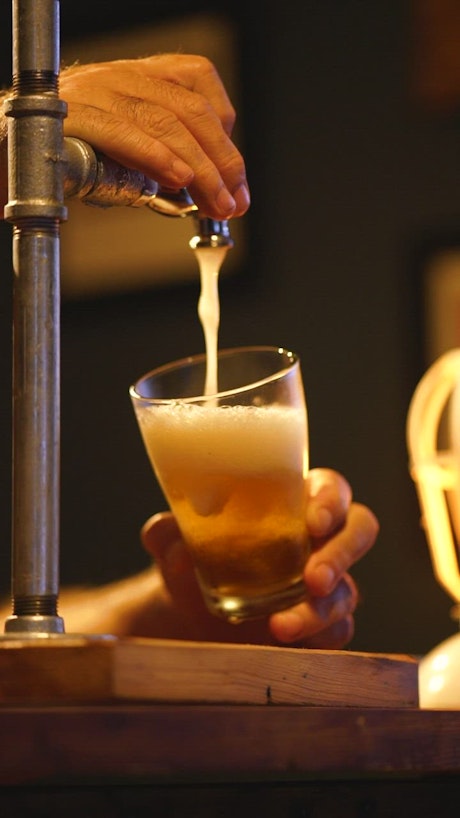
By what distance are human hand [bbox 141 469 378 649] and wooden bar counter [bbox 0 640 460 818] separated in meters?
0.44

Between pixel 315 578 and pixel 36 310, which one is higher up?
pixel 36 310

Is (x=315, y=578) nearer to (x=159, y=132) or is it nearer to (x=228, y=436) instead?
(x=228, y=436)

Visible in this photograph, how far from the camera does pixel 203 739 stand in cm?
62

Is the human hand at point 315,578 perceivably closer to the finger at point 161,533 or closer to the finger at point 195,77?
the finger at point 161,533

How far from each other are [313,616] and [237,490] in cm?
25

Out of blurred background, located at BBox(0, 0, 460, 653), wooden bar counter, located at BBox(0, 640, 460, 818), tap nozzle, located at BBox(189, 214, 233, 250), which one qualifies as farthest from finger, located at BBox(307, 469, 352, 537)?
blurred background, located at BBox(0, 0, 460, 653)

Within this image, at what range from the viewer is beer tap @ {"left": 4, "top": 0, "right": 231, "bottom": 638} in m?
0.77

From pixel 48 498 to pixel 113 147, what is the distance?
→ 233mm

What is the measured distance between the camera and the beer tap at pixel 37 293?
2.52ft

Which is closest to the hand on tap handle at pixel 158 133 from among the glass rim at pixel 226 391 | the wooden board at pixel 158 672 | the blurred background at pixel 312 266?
the glass rim at pixel 226 391

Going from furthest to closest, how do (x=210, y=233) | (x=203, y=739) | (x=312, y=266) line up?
(x=312, y=266) < (x=210, y=233) < (x=203, y=739)

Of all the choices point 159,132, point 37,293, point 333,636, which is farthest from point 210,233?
point 333,636

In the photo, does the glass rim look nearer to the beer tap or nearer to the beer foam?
the beer foam

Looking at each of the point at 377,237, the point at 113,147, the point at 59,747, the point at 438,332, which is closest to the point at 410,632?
the point at 438,332
